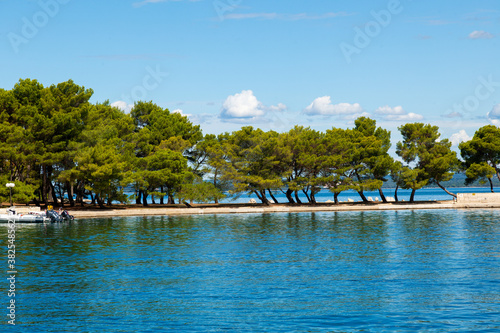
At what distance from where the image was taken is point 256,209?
8400 centimetres

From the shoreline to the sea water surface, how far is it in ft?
70.9

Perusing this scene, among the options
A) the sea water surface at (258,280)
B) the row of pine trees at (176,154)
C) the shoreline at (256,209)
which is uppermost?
the row of pine trees at (176,154)

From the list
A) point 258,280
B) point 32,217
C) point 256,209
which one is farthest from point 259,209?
point 258,280

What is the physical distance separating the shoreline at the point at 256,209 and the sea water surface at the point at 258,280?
70.9 ft

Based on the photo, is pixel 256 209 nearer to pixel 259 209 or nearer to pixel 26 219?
pixel 259 209

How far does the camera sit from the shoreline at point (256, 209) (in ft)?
255

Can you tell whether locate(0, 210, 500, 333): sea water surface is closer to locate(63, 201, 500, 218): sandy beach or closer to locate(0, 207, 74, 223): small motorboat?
locate(0, 207, 74, 223): small motorboat

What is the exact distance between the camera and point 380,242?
46.3 metres

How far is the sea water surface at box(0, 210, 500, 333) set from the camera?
73.4 feet

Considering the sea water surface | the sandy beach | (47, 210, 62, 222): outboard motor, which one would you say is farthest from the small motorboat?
the sea water surface

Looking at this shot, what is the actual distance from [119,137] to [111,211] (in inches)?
506

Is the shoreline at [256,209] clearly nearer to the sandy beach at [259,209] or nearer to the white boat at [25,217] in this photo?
the sandy beach at [259,209]

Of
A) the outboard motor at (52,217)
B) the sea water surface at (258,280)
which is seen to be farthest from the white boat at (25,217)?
the sea water surface at (258,280)

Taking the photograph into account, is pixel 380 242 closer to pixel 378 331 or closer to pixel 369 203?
pixel 378 331
